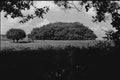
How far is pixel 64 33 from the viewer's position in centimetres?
13038

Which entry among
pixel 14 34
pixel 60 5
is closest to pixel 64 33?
pixel 14 34

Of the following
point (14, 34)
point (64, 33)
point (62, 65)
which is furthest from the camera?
point (64, 33)

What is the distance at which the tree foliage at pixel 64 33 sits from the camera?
126m

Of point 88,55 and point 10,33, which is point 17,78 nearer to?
point 88,55

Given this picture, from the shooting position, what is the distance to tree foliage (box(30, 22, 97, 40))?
126 meters

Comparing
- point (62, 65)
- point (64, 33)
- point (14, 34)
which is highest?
point (64, 33)

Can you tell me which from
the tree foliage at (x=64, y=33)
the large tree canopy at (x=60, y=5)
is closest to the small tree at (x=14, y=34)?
the tree foliage at (x=64, y=33)

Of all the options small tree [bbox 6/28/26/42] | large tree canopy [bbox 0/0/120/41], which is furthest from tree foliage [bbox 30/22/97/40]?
large tree canopy [bbox 0/0/120/41]

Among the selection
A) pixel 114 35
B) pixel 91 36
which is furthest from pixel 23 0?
pixel 91 36

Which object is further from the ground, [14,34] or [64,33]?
[64,33]

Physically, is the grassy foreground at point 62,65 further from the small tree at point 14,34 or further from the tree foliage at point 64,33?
the tree foliage at point 64,33

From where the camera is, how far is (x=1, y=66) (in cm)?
1260

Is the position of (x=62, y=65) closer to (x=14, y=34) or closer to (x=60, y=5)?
(x=60, y=5)

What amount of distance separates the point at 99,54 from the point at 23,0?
6309 mm
